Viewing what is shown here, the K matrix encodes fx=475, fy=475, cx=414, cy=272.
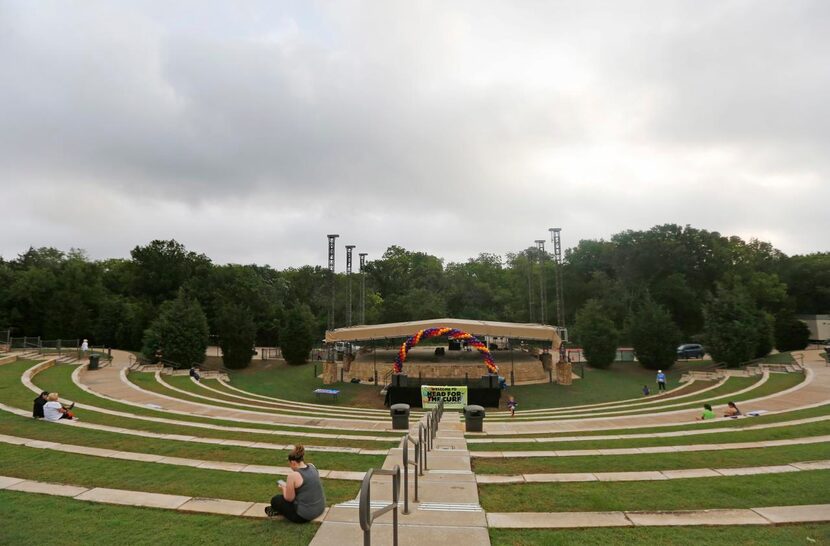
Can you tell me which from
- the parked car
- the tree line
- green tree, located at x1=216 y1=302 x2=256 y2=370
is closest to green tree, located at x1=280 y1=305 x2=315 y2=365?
the tree line

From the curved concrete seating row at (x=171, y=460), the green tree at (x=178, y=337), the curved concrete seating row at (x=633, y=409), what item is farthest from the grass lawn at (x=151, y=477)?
the green tree at (x=178, y=337)

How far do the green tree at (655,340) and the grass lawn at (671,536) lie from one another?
129 ft

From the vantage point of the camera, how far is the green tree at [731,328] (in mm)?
34812

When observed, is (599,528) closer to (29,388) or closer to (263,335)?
(29,388)

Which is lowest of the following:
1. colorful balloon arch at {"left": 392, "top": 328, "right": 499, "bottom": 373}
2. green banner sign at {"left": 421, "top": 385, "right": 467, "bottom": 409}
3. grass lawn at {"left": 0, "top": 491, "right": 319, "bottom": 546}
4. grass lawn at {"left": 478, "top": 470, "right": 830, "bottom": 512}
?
green banner sign at {"left": 421, "top": 385, "right": 467, "bottom": 409}

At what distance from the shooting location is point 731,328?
3516 centimetres

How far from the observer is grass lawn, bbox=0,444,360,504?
797cm

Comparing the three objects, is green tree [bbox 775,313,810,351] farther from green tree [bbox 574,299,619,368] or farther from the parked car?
green tree [bbox 574,299,619,368]

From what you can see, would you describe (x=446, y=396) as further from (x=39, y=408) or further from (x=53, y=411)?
(x=39, y=408)

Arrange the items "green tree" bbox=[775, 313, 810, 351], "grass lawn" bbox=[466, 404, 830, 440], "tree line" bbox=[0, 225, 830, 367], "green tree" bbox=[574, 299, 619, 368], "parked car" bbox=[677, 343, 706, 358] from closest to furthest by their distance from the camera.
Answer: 1. "grass lawn" bbox=[466, 404, 830, 440]
2. "tree line" bbox=[0, 225, 830, 367]
3. "green tree" bbox=[574, 299, 619, 368]
4. "green tree" bbox=[775, 313, 810, 351]
5. "parked car" bbox=[677, 343, 706, 358]

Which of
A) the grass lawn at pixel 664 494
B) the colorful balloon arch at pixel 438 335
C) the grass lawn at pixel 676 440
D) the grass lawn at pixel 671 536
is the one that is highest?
the colorful balloon arch at pixel 438 335

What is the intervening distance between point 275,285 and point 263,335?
27330 mm

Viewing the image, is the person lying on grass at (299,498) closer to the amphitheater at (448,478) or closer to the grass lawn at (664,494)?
the amphitheater at (448,478)

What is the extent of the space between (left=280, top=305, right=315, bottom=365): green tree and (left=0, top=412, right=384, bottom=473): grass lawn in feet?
109
